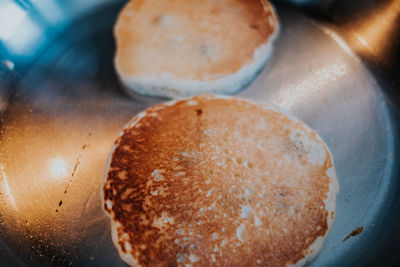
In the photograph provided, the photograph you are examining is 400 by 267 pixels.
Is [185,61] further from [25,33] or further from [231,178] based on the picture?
[25,33]

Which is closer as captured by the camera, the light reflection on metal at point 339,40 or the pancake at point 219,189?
the pancake at point 219,189

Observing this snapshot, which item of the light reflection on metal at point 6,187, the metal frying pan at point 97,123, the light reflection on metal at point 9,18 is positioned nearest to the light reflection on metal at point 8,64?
the metal frying pan at point 97,123

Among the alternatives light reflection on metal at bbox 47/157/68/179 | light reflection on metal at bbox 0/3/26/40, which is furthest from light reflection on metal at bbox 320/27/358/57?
light reflection on metal at bbox 0/3/26/40

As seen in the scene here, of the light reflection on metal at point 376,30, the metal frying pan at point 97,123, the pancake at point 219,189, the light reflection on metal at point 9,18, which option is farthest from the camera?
the light reflection on metal at point 9,18

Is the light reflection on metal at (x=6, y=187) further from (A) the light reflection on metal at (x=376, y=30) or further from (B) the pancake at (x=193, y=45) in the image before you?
Answer: (A) the light reflection on metal at (x=376, y=30)

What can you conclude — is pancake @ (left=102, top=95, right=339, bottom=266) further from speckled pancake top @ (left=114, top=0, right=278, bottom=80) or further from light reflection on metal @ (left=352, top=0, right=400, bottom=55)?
light reflection on metal @ (left=352, top=0, right=400, bottom=55)

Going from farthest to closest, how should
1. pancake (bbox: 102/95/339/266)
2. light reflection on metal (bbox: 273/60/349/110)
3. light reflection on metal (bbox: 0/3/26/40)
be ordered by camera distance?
light reflection on metal (bbox: 0/3/26/40) < light reflection on metal (bbox: 273/60/349/110) < pancake (bbox: 102/95/339/266)

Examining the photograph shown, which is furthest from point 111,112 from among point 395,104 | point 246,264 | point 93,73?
point 395,104

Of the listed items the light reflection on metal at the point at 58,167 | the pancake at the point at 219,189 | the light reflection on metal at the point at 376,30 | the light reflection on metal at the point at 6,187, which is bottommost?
the light reflection on metal at the point at 376,30
